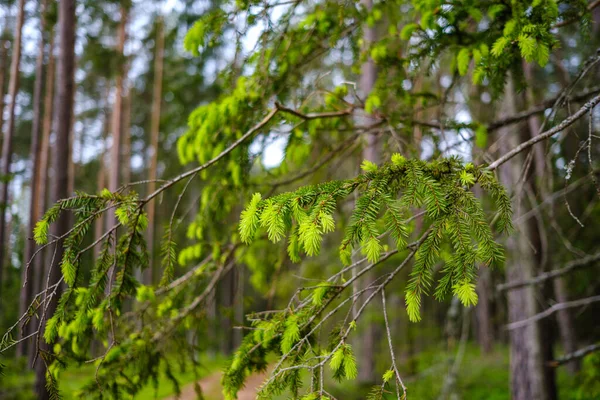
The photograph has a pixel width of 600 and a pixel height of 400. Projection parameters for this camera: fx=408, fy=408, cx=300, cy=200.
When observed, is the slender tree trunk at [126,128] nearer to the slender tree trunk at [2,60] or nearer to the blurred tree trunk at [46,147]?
the blurred tree trunk at [46,147]

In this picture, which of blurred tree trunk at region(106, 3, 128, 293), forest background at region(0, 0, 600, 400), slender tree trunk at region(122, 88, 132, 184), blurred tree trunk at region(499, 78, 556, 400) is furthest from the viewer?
slender tree trunk at region(122, 88, 132, 184)

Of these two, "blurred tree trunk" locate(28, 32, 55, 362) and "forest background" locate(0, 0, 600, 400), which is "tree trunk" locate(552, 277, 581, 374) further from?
"blurred tree trunk" locate(28, 32, 55, 362)

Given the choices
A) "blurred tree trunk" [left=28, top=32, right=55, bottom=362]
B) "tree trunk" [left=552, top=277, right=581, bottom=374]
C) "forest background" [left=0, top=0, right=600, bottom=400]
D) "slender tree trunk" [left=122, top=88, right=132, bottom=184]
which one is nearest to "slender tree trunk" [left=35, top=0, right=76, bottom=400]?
"forest background" [left=0, top=0, right=600, bottom=400]

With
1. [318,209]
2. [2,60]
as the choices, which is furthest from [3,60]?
[318,209]

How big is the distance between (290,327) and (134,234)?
105cm

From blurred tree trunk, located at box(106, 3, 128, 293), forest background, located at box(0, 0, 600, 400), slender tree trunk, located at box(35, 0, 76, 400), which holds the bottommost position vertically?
forest background, located at box(0, 0, 600, 400)

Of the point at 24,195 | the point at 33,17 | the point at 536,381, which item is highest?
the point at 33,17

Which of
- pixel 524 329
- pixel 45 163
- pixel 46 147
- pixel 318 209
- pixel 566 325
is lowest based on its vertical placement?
pixel 566 325

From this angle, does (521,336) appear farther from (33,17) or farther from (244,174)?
(33,17)

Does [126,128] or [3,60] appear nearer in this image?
[3,60]

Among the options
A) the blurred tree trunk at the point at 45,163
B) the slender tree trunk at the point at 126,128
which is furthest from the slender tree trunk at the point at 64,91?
the slender tree trunk at the point at 126,128

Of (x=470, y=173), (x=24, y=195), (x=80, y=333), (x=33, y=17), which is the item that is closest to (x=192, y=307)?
(x=80, y=333)

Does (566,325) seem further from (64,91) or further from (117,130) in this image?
(117,130)

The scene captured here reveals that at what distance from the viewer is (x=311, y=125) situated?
3258 millimetres
